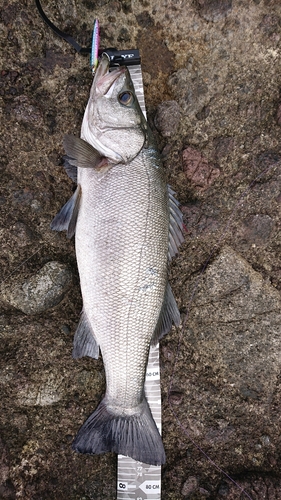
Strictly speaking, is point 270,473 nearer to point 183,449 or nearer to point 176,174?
point 183,449

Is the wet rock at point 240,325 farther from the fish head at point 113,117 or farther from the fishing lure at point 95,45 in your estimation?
the fishing lure at point 95,45

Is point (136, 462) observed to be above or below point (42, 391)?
below

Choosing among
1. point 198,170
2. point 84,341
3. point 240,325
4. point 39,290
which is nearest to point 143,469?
point 84,341

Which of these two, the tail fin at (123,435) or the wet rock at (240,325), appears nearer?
the tail fin at (123,435)

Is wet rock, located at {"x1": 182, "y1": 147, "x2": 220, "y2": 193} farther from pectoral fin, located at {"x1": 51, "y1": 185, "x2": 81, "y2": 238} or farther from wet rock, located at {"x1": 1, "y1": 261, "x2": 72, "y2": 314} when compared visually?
wet rock, located at {"x1": 1, "y1": 261, "x2": 72, "y2": 314}

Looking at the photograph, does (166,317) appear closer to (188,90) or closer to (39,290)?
(39,290)

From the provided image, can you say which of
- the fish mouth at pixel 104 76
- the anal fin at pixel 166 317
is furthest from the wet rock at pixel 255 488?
the fish mouth at pixel 104 76
